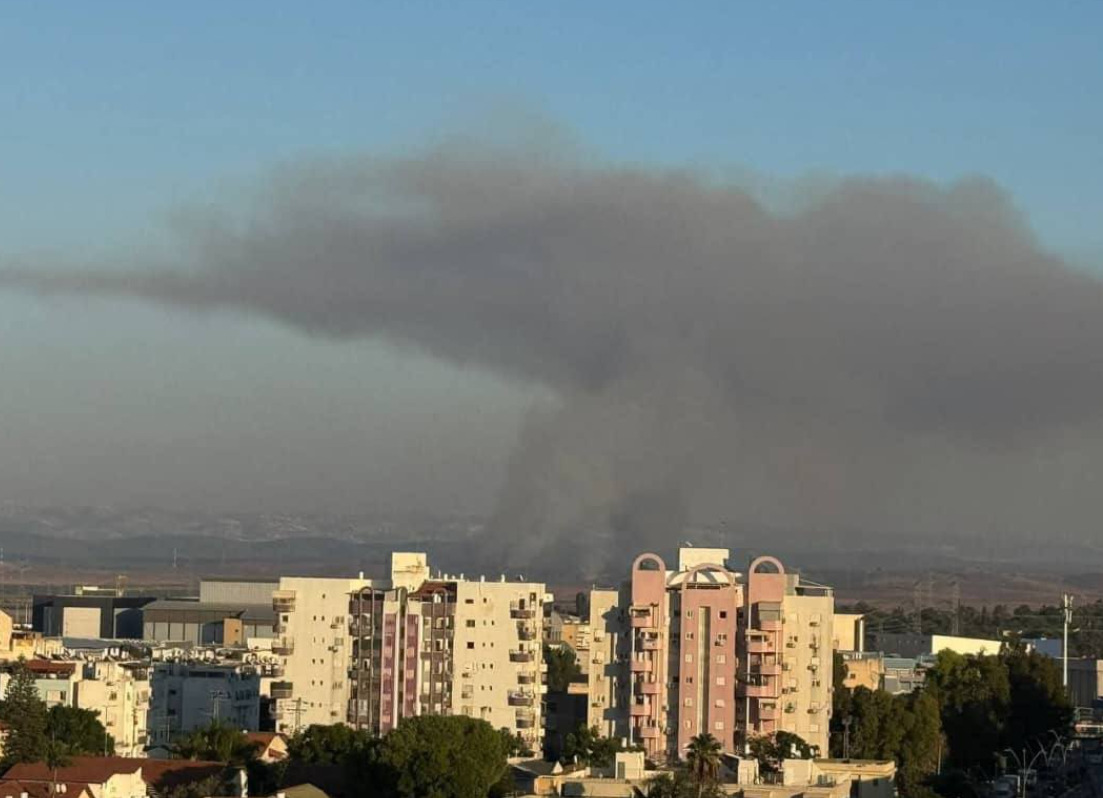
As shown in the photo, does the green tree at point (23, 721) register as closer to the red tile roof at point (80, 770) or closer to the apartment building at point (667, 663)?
the red tile roof at point (80, 770)

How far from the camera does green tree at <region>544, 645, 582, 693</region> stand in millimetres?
152625

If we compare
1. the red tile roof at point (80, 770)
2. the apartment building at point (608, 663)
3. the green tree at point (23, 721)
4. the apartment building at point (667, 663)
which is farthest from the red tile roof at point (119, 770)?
the apartment building at point (667, 663)

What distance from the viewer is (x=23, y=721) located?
113125 millimetres

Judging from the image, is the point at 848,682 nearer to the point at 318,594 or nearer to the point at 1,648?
the point at 318,594

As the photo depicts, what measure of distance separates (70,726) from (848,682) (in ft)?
191

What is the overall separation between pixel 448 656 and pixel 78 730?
21123 mm

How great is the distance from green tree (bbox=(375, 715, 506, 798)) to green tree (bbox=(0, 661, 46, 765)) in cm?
1824

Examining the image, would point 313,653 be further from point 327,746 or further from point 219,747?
point 327,746

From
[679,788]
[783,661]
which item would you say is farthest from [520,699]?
[679,788]

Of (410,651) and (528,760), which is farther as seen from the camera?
(410,651)

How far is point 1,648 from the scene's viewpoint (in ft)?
500

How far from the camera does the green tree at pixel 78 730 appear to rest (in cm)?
11706

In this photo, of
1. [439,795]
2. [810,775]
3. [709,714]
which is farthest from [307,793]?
[709,714]

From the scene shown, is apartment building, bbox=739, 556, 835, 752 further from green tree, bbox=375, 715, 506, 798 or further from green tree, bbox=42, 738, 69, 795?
green tree, bbox=42, 738, 69, 795
